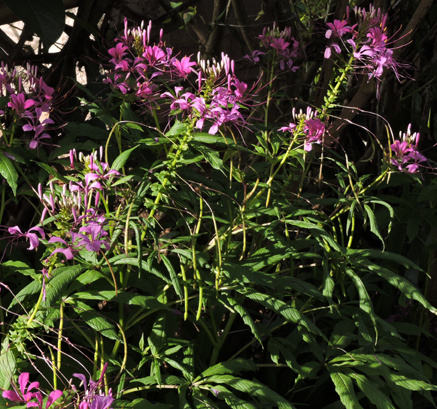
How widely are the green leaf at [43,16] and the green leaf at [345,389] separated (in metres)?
0.68

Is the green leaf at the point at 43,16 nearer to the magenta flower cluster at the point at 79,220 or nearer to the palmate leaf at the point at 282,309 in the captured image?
the magenta flower cluster at the point at 79,220

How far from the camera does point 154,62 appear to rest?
2.54ft

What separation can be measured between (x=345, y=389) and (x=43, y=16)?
28.1 inches

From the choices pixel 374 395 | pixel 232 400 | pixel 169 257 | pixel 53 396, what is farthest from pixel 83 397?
pixel 374 395

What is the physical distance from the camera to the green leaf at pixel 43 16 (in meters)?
0.49

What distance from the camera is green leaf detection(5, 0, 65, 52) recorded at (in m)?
0.49

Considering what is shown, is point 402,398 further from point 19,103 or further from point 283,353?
point 19,103

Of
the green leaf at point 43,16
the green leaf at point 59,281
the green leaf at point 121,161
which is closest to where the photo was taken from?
the green leaf at point 43,16

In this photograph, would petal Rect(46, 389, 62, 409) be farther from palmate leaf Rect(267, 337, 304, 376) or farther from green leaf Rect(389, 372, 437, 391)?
green leaf Rect(389, 372, 437, 391)

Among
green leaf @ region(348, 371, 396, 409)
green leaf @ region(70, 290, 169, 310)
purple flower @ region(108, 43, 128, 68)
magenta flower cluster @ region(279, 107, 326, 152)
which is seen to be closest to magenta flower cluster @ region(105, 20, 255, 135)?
purple flower @ region(108, 43, 128, 68)

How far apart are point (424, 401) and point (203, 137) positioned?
0.89m

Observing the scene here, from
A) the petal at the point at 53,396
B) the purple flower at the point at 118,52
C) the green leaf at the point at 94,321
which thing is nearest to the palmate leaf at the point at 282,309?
the green leaf at the point at 94,321

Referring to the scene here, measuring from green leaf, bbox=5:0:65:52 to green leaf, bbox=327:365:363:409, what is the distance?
68cm

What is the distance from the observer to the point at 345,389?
31.7 inches
